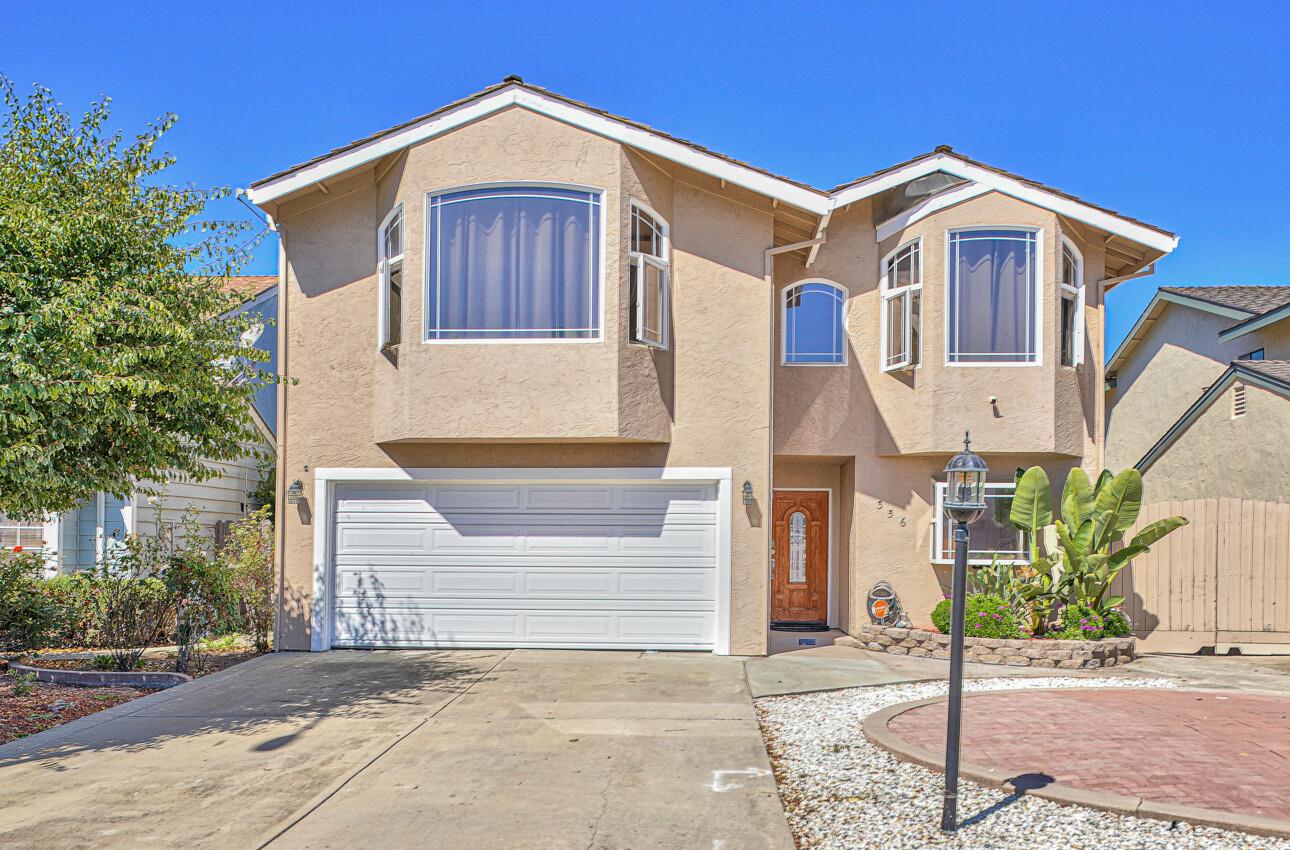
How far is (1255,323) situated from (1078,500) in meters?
6.81

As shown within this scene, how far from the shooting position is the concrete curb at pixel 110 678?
1125cm

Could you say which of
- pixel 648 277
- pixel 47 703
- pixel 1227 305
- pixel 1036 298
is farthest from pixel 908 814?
pixel 1227 305

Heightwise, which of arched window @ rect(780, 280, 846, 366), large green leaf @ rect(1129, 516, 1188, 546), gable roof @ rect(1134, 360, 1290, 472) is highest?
arched window @ rect(780, 280, 846, 366)

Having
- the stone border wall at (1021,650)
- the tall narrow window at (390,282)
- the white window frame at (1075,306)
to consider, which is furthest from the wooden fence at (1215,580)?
the tall narrow window at (390,282)

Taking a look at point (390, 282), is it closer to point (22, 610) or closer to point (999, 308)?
point (22, 610)

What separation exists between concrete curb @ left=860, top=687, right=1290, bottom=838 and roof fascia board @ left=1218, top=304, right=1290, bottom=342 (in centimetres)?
1241

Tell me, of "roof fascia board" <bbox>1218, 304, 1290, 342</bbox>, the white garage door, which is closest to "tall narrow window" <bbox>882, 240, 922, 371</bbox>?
the white garage door

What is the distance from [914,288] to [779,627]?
551 cm

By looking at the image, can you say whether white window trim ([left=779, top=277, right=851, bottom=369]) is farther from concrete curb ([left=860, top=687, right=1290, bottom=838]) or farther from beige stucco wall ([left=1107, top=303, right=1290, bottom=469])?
beige stucco wall ([left=1107, top=303, right=1290, bottom=469])

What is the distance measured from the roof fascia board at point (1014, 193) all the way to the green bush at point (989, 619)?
5414mm

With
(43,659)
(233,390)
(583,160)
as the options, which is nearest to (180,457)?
(233,390)

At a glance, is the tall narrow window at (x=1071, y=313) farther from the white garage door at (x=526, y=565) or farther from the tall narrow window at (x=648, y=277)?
the tall narrow window at (x=648, y=277)

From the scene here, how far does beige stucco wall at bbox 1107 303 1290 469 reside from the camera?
18344 mm

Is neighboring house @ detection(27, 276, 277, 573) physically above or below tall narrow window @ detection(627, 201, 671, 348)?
below
